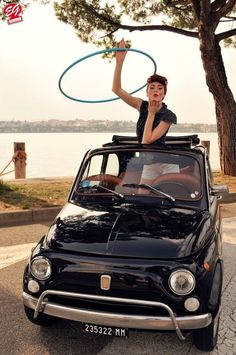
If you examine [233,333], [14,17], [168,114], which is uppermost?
[14,17]

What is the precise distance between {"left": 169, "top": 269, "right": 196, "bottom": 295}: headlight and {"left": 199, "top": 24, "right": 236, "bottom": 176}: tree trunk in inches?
453

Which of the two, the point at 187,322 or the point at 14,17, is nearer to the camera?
the point at 187,322

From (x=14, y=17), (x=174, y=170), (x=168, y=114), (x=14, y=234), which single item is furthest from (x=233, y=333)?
(x=14, y=17)

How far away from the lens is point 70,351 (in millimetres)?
3465

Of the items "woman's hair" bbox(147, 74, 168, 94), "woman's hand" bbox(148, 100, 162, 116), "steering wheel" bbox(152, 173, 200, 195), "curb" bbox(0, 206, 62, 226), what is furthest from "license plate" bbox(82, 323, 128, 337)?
"curb" bbox(0, 206, 62, 226)

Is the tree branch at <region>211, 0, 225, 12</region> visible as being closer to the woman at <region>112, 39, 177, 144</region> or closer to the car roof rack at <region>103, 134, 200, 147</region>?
the car roof rack at <region>103, 134, 200, 147</region>

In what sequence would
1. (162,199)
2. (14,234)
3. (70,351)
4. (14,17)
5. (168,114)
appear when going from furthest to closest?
(14,17)
(14,234)
(168,114)
(162,199)
(70,351)

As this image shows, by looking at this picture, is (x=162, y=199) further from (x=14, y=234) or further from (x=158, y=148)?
A: (x=14, y=234)

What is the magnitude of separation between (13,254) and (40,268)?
2.84m

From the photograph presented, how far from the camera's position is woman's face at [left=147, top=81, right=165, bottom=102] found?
192 inches

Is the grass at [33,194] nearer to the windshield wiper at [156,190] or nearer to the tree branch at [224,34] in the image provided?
the windshield wiper at [156,190]

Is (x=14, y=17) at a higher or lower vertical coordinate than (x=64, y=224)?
higher

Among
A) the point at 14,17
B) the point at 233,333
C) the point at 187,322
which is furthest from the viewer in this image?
the point at 14,17

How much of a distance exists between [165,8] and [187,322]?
15.9 m
